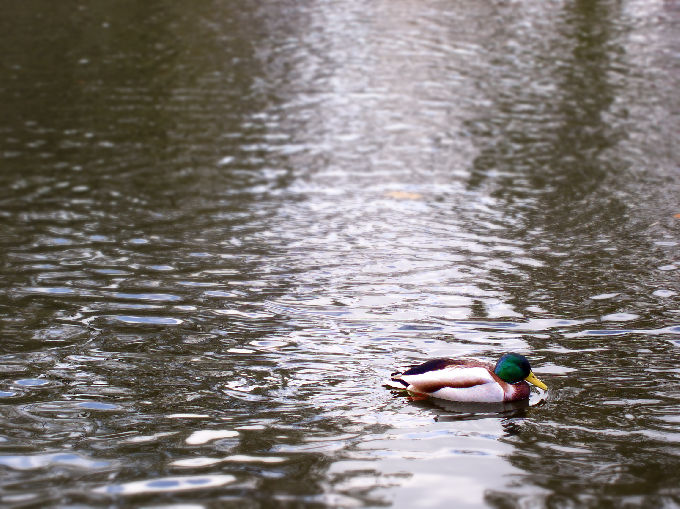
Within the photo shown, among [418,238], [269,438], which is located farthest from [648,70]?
[269,438]

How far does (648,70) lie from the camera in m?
18.1

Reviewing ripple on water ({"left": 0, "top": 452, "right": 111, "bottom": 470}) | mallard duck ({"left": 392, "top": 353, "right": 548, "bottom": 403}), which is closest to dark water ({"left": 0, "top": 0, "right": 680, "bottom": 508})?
ripple on water ({"left": 0, "top": 452, "right": 111, "bottom": 470})

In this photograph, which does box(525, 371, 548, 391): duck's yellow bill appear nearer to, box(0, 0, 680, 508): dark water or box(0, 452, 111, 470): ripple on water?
box(0, 0, 680, 508): dark water

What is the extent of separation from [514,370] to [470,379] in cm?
29

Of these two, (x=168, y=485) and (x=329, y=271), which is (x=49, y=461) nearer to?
(x=168, y=485)

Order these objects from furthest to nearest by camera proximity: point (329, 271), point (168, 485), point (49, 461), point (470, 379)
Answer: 1. point (329, 271)
2. point (470, 379)
3. point (49, 461)
4. point (168, 485)

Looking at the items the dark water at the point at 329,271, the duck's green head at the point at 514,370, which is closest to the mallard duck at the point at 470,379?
the duck's green head at the point at 514,370

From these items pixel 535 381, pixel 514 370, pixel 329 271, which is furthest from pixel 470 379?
pixel 329 271

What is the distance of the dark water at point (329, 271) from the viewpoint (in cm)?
538

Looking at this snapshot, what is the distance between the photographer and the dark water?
5379mm

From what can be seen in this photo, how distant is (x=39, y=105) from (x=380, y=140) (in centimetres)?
551

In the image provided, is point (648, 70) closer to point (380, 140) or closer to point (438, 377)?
point (380, 140)

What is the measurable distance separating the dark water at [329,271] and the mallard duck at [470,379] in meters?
0.13

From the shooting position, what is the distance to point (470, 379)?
6223 millimetres
